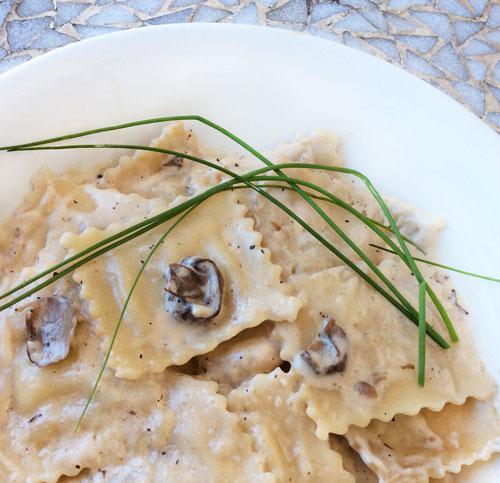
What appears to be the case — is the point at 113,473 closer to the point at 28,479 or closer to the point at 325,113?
the point at 28,479

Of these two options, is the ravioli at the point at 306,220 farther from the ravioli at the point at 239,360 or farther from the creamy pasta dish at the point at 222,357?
the ravioli at the point at 239,360

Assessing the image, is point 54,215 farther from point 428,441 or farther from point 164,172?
point 428,441

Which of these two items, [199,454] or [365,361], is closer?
[199,454]

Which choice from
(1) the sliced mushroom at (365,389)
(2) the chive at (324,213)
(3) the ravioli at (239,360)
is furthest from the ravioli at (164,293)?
(1) the sliced mushroom at (365,389)

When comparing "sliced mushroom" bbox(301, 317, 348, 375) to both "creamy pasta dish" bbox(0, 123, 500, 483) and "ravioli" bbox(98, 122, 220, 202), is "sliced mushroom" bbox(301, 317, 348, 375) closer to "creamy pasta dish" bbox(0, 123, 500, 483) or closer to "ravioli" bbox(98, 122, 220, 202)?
"creamy pasta dish" bbox(0, 123, 500, 483)

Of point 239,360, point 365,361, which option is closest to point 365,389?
point 365,361

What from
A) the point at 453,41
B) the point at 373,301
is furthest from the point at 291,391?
the point at 453,41

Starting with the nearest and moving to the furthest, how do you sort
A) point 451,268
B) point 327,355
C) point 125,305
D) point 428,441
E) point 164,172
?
point 125,305
point 327,355
point 428,441
point 451,268
point 164,172
